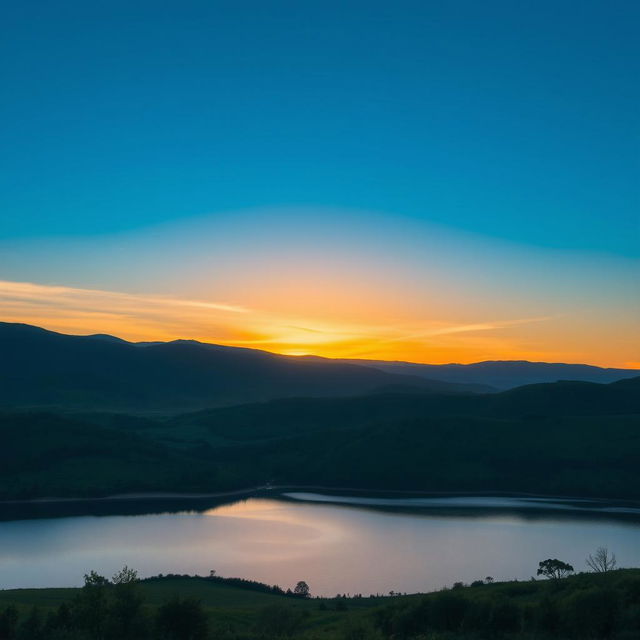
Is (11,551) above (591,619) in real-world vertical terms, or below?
below

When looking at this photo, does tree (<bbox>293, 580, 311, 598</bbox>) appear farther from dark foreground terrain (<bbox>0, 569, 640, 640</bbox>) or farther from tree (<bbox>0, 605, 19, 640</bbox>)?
tree (<bbox>0, 605, 19, 640</bbox>)

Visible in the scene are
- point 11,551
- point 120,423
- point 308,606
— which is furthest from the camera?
point 120,423

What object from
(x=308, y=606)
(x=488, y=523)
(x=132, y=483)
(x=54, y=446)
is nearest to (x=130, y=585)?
(x=308, y=606)

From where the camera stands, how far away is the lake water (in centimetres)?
6444

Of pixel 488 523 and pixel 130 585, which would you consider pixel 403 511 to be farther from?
pixel 130 585

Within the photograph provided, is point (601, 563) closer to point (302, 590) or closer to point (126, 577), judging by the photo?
point (302, 590)

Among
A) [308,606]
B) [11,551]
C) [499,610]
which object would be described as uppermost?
[499,610]

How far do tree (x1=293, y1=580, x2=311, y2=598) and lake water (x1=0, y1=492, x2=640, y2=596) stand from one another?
66.3 inches

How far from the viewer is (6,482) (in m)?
106

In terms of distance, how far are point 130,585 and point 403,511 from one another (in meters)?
77.2

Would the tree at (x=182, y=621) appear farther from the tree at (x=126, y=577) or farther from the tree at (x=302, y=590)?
the tree at (x=302, y=590)

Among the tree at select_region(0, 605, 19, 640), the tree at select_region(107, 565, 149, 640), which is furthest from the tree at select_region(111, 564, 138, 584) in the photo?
the tree at select_region(0, 605, 19, 640)

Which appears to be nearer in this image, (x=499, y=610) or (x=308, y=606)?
(x=499, y=610)

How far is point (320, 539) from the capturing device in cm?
7850
